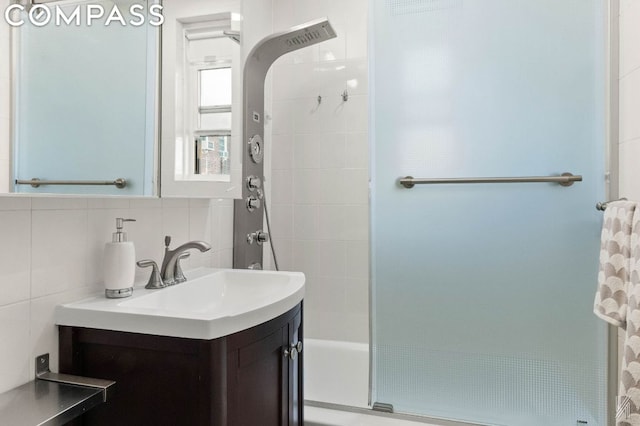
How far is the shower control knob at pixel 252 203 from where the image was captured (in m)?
1.86

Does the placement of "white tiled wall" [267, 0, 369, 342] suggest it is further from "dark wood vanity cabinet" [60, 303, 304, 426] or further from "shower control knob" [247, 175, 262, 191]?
"dark wood vanity cabinet" [60, 303, 304, 426]

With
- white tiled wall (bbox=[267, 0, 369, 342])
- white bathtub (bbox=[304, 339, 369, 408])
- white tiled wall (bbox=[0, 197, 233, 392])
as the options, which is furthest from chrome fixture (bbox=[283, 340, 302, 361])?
white tiled wall (bbox=[267, 0, 369, 342])

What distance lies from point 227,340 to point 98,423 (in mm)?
373

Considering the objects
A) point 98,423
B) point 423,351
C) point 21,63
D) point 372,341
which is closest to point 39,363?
point 98,423

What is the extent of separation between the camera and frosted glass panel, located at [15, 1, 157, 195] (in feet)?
2.59

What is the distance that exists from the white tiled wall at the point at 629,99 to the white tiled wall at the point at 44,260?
1594mm

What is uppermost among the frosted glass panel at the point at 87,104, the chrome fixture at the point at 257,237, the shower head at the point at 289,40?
the shower head at the point at 289,40

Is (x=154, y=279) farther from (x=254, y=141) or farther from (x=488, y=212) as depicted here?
(x=488, y=212)

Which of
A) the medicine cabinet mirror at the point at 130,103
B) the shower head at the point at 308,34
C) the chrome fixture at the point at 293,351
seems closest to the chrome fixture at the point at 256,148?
the medicine cabinet mirror at the point at 130,103

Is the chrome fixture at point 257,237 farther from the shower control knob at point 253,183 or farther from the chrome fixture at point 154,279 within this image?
the chrome fixture at point 154,279

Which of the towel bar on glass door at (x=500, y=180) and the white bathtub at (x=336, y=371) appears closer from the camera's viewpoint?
the towel bar on glass door at (x=500, y=180)

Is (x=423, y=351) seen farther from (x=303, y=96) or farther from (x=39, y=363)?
(x=303, y=96)

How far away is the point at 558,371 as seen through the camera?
147 centimetres

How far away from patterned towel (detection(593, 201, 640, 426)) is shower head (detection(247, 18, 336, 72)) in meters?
1.25
